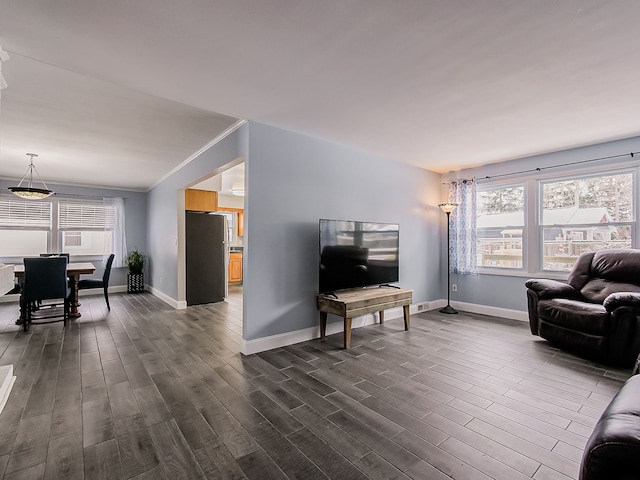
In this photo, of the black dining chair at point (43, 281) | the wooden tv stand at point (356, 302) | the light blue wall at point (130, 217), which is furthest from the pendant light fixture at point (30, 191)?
the wooden tv stand at point (356, 302)

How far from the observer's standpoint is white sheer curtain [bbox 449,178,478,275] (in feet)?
16.9

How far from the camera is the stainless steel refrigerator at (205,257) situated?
557 cm

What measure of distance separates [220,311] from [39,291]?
2.42 meters

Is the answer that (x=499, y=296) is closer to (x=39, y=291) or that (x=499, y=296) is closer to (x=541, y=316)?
(x=541, y=316)

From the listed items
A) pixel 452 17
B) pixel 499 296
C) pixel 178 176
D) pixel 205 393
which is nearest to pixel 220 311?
pixel 178 176

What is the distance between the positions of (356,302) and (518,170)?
3.36m

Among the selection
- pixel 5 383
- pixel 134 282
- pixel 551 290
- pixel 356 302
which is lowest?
pixel 5 383

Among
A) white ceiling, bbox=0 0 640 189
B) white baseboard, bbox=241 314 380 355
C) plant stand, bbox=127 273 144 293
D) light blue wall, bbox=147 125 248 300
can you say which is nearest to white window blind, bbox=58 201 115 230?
light blue wall, bbox=147 125 248 300

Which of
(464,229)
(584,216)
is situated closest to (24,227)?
(464,229)

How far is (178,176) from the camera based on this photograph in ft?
17.6

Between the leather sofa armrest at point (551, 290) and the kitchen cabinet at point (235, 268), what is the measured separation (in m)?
6.91

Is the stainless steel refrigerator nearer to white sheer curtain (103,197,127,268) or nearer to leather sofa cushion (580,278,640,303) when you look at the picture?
white sheer curtain (103,197,127,268)

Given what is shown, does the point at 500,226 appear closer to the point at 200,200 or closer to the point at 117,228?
the point at 200,200

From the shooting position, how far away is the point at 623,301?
2885mm
